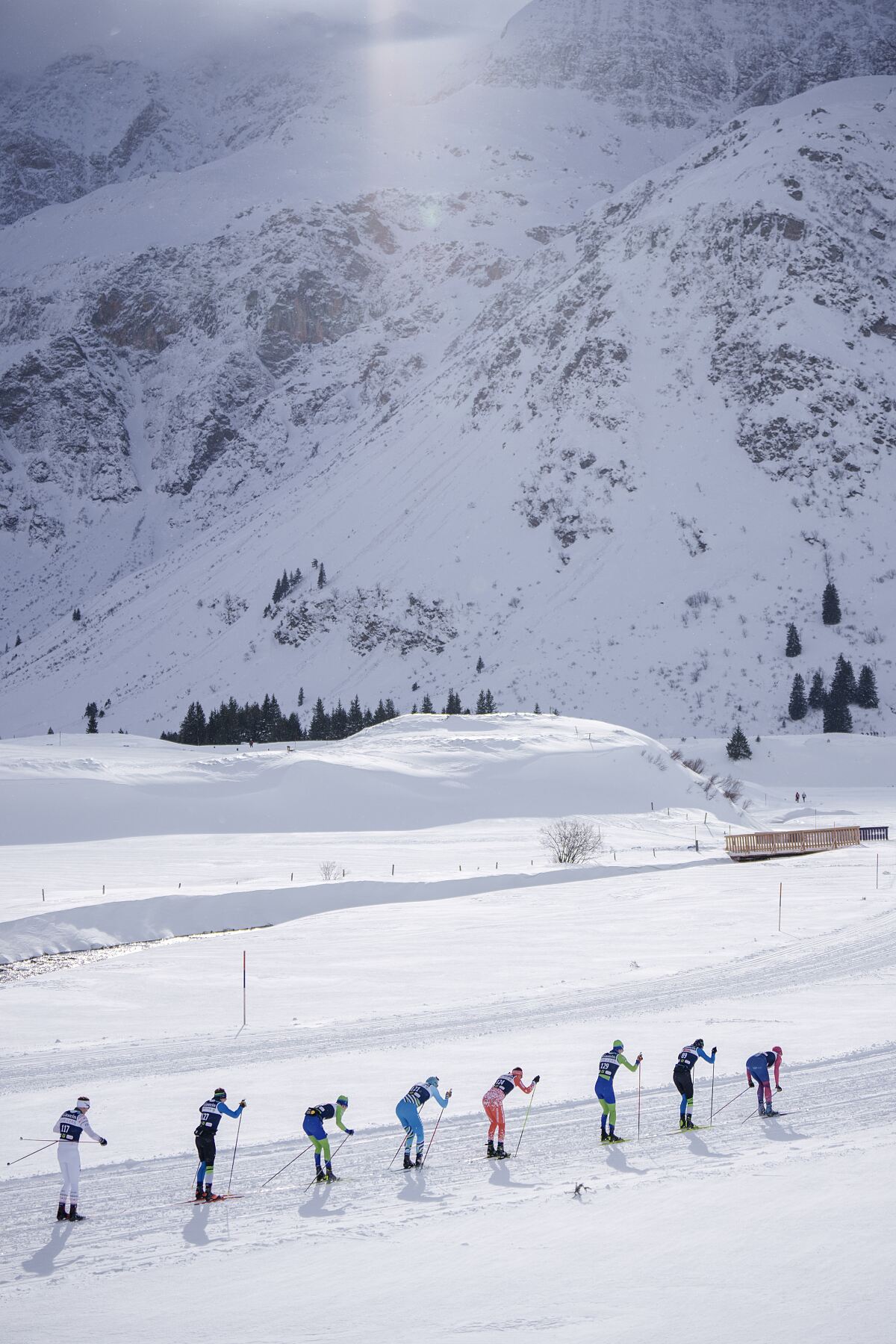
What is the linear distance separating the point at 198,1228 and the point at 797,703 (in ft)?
267

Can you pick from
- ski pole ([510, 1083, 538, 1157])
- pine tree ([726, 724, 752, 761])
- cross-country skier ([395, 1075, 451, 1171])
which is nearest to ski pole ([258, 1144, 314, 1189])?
cross-country skier ([395, 1075, 451, 1171])

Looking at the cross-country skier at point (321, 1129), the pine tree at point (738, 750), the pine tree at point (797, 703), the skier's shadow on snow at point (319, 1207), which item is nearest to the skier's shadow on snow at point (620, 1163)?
the cross-country skier at point (321, 1129)

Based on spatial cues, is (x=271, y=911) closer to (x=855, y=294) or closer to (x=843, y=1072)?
(x=843, y=1072)

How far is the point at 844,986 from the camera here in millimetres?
21219

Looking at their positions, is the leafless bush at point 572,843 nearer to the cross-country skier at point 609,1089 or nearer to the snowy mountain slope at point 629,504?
the cross-country skier at point 609,1089

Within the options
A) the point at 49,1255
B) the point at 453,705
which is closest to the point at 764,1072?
the point at 49,1255

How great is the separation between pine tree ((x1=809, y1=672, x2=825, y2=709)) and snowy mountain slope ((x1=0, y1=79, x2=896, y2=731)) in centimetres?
280

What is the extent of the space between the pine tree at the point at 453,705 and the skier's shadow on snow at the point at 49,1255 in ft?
255

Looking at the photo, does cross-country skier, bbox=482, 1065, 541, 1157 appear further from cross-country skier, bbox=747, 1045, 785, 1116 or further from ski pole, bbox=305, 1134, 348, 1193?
cross-country skier, bbox=747, 1045, 785, 1116

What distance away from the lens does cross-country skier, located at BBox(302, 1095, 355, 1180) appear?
12164 millimetres

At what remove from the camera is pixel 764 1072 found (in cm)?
1391

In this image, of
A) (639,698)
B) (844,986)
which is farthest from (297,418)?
(844,986)

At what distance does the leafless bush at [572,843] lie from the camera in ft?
134

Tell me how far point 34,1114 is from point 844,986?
1501 cm
